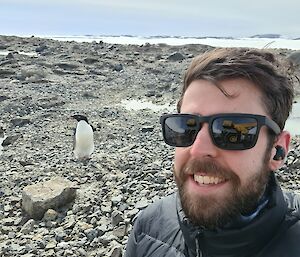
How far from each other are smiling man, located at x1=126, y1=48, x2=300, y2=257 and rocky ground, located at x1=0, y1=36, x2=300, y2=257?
258 cm

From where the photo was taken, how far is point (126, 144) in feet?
28.5

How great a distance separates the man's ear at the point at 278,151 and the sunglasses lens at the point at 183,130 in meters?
0.31

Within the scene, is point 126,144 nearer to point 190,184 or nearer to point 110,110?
point 110,110

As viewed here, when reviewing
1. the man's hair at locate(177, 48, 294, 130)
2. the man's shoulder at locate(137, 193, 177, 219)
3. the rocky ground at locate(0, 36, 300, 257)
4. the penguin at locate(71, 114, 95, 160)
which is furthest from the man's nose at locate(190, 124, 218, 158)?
the penguin at locate(71, 114, 95, 160)

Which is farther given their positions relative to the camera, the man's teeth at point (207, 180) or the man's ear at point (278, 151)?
the man's ear at point (278, 151)

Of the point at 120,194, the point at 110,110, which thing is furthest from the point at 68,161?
the point at 110,110

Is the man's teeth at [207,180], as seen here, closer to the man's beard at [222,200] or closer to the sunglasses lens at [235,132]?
the man's beard at [222,200]

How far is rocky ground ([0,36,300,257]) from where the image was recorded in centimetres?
477

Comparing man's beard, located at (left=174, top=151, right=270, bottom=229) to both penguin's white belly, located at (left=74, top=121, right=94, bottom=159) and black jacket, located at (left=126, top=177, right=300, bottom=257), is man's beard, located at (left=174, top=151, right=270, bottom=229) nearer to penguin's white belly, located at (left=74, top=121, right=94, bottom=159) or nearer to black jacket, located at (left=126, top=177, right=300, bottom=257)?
black jacket, located at (left=126, top=177, right=300, bottom=257)

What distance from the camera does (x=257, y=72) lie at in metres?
1.69

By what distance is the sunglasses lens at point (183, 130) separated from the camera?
174cm

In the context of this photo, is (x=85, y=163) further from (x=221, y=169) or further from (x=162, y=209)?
(x=221, y=169)

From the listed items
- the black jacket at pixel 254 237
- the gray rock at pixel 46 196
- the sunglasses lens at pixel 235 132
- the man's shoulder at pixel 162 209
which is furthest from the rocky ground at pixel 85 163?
the sunglasses lens at pixel 235 132

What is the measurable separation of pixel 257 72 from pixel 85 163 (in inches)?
226
